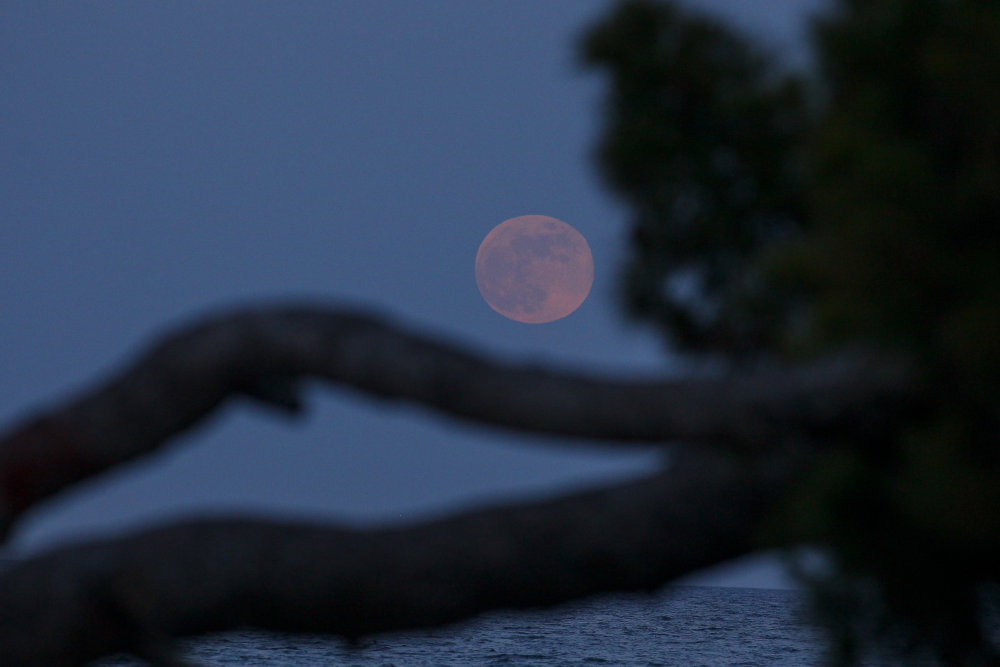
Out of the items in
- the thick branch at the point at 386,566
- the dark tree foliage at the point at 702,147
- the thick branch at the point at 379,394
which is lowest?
the thick branch at the point at 386,566

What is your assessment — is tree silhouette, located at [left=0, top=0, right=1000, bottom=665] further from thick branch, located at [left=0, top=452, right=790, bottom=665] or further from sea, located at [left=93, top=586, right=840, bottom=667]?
sea, located at [left=93, top=586, right=840, bottom=667]

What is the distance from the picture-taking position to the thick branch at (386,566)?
5066mm

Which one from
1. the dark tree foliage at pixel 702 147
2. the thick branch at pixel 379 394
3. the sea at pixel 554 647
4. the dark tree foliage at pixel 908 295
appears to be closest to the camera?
the dark tree foliage at pixel 908 295

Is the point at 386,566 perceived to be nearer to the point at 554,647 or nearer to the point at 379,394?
the point at 379,394

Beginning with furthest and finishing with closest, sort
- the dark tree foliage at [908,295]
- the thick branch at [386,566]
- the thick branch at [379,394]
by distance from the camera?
the thick branch at [386,566] < the thick branch at [379,394] < the dark tree foliage at [908,295]

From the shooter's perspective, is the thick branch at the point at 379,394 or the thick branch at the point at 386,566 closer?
the thick branch at the point at 379,394

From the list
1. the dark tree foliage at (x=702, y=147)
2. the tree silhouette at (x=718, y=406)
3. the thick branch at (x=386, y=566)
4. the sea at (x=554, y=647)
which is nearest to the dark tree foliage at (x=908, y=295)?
the tree silhouette at (x=718, y=406)

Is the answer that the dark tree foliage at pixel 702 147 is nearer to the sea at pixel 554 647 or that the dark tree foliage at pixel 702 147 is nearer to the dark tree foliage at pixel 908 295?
the dark tree foliage at pixel 908 295

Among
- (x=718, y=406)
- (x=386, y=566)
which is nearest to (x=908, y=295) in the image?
(x=718, y=406)

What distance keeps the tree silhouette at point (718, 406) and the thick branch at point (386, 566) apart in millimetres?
16

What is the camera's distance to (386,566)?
5.21m

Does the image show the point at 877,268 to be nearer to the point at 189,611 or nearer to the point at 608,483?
the point at 608,483

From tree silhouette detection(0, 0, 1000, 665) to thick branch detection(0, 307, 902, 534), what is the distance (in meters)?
0.01

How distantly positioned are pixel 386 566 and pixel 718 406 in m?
2.09
